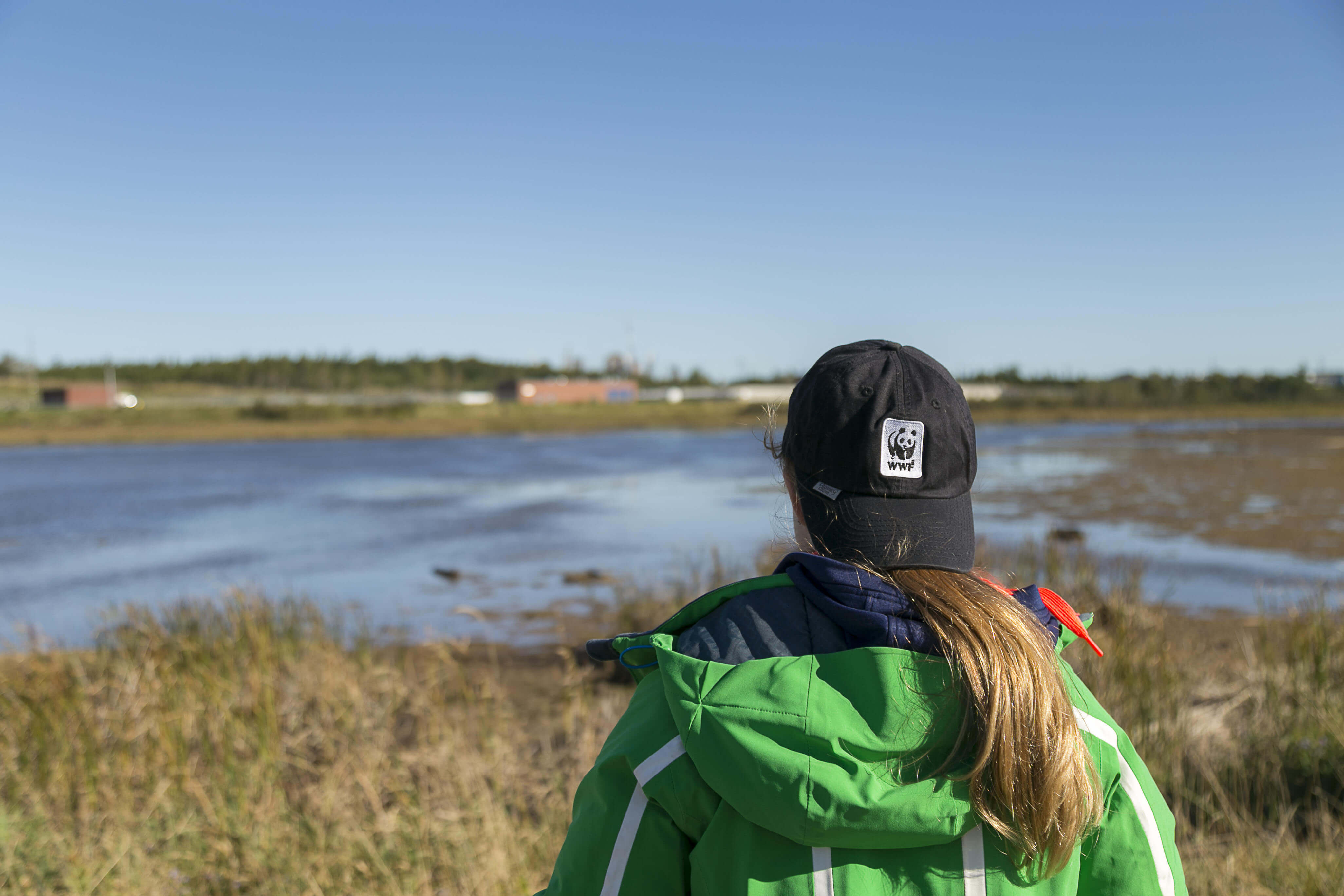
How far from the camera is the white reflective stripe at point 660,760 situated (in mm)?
1183

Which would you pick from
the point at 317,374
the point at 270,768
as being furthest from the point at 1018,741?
the point at 317,374

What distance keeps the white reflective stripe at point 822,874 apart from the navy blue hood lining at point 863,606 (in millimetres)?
289

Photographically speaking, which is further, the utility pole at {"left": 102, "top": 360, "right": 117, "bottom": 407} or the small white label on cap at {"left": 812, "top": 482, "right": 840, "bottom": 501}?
the utility pole at {"left": 102, "top": 360, "right": 117, "bottom": 407}

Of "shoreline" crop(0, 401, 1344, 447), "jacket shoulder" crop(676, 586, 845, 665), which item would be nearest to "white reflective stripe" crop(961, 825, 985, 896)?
"jacket shoulder" crop(676, 586, 845, 665)

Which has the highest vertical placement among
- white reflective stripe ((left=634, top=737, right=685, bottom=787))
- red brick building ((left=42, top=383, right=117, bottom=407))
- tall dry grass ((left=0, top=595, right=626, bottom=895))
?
red brick building ((left=42, top=383, right=117, bottom=407))

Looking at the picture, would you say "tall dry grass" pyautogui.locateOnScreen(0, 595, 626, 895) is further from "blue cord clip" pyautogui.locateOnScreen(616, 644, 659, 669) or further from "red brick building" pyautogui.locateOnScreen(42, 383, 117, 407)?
"red brick building" pyautogui.locateOnScreen(42, 383, 117, 407)

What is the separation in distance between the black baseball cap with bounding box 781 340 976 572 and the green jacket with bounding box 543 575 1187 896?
0.17m

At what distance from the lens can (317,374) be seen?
366ft

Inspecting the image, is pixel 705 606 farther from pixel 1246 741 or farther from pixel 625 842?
pixel 1246 741

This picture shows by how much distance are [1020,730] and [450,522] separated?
17950 millimetres

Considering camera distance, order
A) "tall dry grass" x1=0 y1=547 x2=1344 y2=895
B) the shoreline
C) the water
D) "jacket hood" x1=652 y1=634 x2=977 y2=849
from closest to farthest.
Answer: "jacket hood" x1=652 y1=634 x2=977 y2=849
"tall dry grass" x1=0 y1=547 x2=1344 y2=895
the water
the shoreline

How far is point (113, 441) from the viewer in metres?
50.8

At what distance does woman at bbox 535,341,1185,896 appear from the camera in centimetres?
114

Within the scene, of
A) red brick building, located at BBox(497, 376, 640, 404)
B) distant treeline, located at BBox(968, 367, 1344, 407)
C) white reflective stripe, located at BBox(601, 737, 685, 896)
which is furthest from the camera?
red brick building, located at BBox(497, 376, 640, 404)
